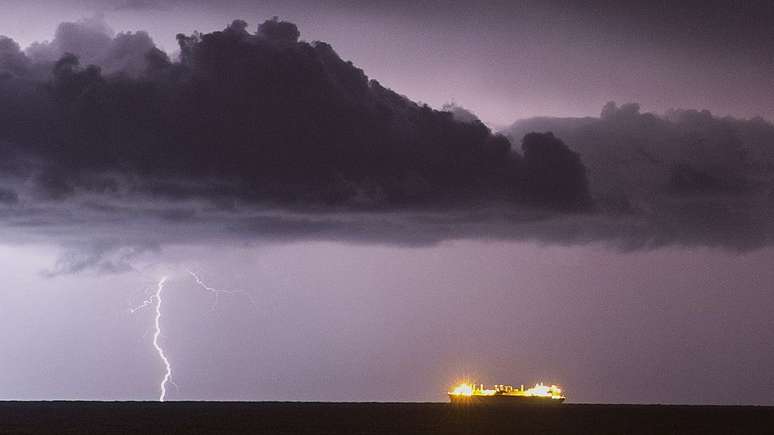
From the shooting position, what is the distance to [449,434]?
17312 centimetres

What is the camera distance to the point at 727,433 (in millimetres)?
196125

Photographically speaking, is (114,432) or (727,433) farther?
(727,433)

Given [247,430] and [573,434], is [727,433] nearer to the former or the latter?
[573,434]

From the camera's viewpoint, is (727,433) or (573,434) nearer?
(573,434)

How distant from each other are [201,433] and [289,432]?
1294 cm

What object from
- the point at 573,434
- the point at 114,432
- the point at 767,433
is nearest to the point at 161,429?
the point at 114,432

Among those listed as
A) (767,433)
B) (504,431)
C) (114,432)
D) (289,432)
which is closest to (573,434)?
(504,431)

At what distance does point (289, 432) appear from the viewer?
602ft

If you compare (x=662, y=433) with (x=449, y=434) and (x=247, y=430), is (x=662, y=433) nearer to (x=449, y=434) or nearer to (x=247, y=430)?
(x=449, y=434)

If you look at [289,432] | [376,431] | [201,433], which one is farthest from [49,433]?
[376,431]

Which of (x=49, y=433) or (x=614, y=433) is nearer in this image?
(x=49, y=433)

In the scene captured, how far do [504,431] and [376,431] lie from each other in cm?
2186

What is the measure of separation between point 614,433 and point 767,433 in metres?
22.7

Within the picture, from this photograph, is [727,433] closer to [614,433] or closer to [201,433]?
[614,433]
